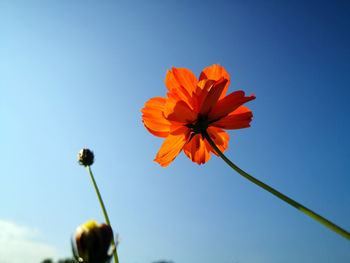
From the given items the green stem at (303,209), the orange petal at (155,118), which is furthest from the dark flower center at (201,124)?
the green stem at (303,209)

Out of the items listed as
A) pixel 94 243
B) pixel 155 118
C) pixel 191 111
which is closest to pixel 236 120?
pixel 191 111

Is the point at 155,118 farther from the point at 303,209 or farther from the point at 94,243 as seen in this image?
the point at 303,209

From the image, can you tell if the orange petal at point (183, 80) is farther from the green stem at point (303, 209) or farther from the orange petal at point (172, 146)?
the green stem at point (303, 209)

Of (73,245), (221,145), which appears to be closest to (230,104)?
(221,145)

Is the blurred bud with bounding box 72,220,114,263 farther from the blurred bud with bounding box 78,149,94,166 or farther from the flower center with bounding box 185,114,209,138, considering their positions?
the blurred bud with bounding box 78,149,94,166

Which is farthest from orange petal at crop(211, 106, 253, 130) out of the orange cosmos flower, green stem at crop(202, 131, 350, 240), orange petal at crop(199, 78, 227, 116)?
green stem at crop(202, 131, 350, 240)

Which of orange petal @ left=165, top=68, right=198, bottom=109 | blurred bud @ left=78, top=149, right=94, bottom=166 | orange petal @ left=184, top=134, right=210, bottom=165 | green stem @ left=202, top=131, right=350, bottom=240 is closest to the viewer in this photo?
green stem @ left=202, top=131, right=350, bottom=240

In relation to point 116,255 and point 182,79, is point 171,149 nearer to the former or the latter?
point 182,79
